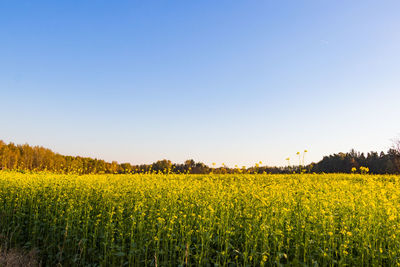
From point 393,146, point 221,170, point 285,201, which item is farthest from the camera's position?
point 393,146

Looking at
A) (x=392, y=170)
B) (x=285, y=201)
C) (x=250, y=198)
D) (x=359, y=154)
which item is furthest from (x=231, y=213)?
(x=359, y=154)

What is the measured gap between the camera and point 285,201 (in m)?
6.41

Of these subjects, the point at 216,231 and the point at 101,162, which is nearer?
the point at 216,231

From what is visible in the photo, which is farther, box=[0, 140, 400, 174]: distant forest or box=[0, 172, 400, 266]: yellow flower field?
box=[0, 140, 400, 174]: distant forest

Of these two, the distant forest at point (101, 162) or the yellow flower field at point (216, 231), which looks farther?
the distant forest at point (101, 162)

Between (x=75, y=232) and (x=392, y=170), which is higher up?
(x=392, y=170)

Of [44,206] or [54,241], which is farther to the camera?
[44,206]

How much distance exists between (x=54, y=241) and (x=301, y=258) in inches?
217

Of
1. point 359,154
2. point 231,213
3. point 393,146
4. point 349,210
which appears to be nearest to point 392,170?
point 393,146

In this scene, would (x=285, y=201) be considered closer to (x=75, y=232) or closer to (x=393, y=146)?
(x=75, y=232)

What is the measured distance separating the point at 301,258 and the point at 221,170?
51.1 feet

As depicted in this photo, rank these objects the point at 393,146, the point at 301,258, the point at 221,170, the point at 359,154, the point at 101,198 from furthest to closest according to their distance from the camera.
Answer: the point at 359,154, the point at 393,146, the point at 221,170, the point at 101,198, the point at 301,258

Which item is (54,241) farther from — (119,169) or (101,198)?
(119,169)

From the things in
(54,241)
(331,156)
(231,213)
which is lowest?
(54,241)
